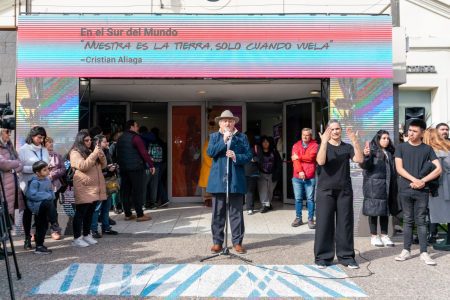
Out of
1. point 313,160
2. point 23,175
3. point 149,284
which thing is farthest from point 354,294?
point 23,175

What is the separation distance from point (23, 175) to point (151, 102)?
5.04m

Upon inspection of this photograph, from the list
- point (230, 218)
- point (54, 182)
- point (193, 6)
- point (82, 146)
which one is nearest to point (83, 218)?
point (54, 182)

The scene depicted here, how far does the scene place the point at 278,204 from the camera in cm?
1024

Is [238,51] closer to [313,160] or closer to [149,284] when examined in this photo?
[313,160]

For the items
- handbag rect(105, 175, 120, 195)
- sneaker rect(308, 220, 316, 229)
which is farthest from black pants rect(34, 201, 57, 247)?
sneaker rect(308, 220, 316, 229)

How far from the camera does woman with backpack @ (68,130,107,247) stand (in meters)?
5.90

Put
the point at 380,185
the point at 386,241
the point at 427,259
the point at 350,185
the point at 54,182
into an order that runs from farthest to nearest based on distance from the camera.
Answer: the point at 54,182, the point at 386,241, the point at 380,185, the point at 427,259, the point at 350,185

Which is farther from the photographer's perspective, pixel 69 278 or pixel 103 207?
pixel 103 207

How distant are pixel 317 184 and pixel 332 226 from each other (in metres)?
0.55

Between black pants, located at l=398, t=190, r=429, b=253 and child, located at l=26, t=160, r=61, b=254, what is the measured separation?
190 inches

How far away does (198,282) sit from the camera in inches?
178

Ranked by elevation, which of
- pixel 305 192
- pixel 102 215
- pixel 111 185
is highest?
pixel 111 185

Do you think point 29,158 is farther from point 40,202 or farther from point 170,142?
point 170,142

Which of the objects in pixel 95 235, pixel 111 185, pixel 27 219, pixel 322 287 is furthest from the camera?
pixel 111 185
